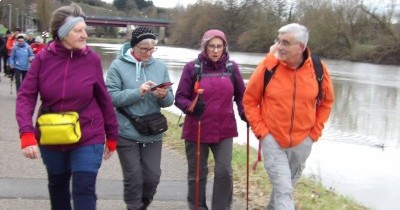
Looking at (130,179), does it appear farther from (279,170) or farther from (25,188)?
(25,188)

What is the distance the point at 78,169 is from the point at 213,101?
62.6 inches

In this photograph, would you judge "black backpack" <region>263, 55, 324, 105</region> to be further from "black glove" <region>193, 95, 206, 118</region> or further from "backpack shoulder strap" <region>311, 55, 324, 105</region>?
"black glove" <region>193, 95, 206, 118</region>

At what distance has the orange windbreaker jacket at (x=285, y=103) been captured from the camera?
4660mm

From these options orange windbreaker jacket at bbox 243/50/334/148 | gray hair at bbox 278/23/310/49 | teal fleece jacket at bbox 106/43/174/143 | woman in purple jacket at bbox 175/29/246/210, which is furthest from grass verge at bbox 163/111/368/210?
gray hair at bbox 278/23/310/49

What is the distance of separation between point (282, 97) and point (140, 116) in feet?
4.16

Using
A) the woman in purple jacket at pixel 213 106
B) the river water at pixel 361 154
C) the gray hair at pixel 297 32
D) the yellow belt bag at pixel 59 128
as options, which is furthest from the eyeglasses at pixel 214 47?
the river water at pixel 361 154

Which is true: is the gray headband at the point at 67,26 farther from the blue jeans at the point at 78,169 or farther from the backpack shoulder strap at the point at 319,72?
the backpack shoulder strap at the point at 319,72

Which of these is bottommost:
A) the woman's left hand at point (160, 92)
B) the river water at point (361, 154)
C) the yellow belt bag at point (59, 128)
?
the river water at point (361, 154)

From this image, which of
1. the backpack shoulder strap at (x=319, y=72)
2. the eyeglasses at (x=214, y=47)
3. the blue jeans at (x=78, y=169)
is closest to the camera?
the blue jeans at (x=78, y=169)

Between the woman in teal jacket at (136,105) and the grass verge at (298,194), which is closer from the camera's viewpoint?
the woman in teal jacket at (136,105)

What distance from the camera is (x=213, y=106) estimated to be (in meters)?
5.29

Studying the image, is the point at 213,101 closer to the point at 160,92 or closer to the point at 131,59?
the point at 160,92

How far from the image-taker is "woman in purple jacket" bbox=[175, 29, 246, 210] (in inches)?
206

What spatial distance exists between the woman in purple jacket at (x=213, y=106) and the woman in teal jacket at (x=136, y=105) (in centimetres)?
27
